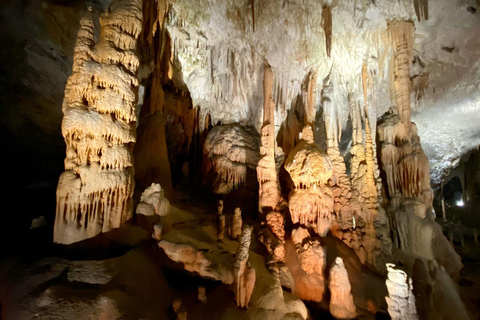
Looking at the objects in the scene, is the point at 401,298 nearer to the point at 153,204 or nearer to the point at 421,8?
the point at 153,204

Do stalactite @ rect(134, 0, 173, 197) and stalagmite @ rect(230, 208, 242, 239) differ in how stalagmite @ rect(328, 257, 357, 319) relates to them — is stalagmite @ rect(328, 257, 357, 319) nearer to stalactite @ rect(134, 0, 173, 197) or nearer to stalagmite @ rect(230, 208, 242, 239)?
stalagmite @ rect(230, 208, 242, 239)

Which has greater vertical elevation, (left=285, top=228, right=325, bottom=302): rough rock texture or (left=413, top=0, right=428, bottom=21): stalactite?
(left=413, top=0, right=428, bottom=21): stalactite

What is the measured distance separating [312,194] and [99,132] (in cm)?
581

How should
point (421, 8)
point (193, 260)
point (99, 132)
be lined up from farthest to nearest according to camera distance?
point (421, 8)
point (193, 260)
point (99, 132)

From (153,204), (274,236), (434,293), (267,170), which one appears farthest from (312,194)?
(434,293)

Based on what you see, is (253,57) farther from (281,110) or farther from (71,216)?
(71,216)

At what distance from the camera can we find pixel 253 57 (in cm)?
1030

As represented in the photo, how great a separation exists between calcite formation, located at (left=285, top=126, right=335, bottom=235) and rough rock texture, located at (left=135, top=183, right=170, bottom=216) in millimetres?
3775

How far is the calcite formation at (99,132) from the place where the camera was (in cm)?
497

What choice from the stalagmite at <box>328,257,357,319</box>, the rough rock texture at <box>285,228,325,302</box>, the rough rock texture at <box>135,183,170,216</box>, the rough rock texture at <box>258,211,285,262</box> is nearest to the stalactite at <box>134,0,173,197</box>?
the rough rock texture at <box>135,183,170,216</box>

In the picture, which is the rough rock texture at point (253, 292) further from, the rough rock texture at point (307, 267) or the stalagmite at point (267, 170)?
the stalagmite at point (267, 170)

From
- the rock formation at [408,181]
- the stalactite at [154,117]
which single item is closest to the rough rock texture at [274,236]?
the stalactite at [154,117]

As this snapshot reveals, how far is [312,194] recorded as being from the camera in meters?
7.79

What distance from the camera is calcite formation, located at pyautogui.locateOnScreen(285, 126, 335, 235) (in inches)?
307
